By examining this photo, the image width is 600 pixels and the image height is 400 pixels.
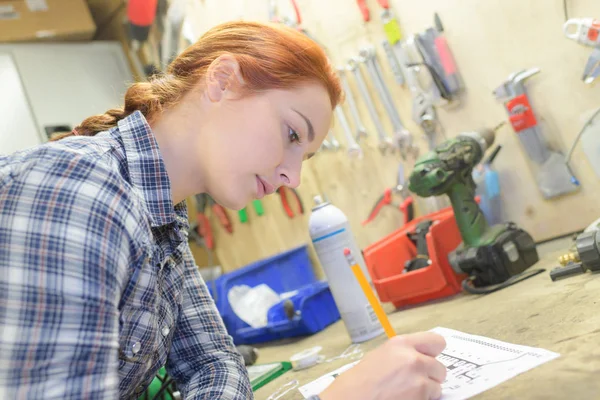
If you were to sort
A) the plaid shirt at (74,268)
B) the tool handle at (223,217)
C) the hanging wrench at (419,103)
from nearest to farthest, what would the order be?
the plaid shirt at (74,268) < the hanging wrench at (419,103) < the tool handle at (223,217)

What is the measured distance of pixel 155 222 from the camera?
0.82 meters

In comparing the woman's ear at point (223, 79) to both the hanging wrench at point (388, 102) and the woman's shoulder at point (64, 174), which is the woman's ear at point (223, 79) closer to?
the woman's shoulder at point (64, 174)

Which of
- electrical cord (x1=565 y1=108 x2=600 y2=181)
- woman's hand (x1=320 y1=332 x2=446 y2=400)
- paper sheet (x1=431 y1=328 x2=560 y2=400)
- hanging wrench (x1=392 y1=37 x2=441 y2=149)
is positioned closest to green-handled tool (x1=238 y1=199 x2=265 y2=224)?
hanging wrench (x1=392 y1=37 x2=441 y2=149)

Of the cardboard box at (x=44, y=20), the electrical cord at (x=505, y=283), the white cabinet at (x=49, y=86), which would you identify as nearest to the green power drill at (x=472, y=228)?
the electrical cord at (x=505, y=283)

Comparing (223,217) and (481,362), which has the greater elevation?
(223,217)

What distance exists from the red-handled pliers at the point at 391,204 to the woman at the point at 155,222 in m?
0.67

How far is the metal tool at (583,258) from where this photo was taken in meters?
1.02

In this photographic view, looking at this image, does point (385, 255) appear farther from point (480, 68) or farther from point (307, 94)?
point (307, 94)

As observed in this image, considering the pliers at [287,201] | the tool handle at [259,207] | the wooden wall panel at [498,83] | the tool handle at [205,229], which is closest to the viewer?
the wooden wall panel at [498,83]

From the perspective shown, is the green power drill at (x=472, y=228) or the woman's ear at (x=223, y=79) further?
the green power drill at (x=472, y=228)

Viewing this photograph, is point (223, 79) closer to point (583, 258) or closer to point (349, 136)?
point (583, 258)

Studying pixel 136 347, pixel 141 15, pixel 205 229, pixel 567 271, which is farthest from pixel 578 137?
pixel 141 15

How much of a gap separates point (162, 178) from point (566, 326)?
617 mm

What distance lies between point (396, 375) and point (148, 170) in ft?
1.43
